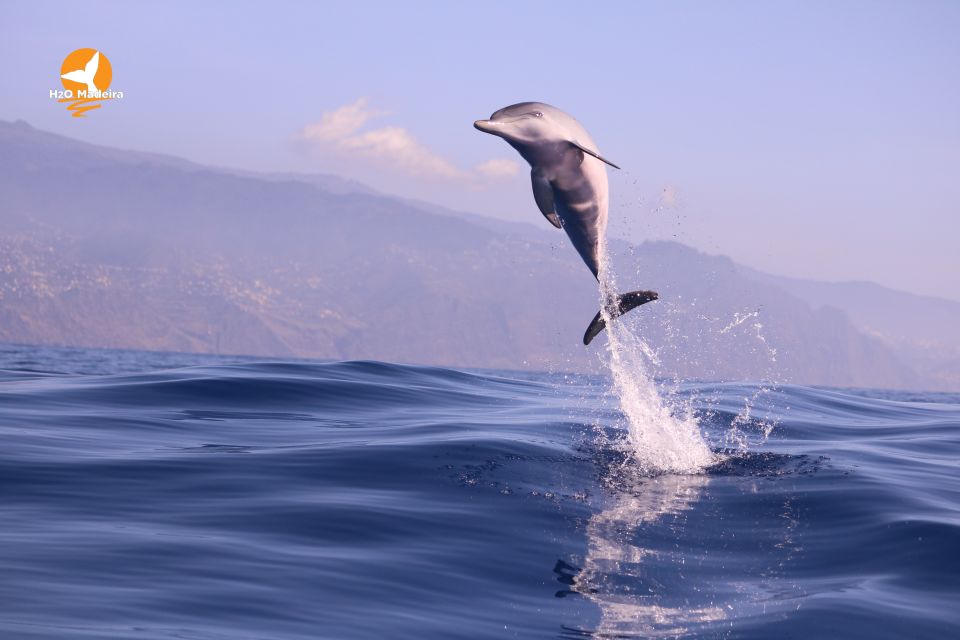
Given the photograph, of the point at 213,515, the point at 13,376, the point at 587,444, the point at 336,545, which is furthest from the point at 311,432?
the point at 13,376

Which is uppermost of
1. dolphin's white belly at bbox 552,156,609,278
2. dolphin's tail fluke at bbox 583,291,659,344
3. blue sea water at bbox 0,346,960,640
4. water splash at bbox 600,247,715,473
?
dolphin's white belly at bbox 552,156,609,278

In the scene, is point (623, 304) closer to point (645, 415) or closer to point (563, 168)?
point (563, 168)

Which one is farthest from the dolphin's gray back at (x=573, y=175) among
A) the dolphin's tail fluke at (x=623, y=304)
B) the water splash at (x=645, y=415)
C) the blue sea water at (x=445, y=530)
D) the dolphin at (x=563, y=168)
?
the blue sea water at (x=445, y=530)

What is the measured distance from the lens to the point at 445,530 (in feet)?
31.3

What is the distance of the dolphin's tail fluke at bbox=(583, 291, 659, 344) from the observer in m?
11.2

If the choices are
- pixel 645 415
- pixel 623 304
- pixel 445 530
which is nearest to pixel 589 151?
pixel 623 304

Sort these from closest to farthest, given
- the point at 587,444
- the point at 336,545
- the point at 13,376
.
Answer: the point at 336,545 < the point at 587,444 < the point at 13,376

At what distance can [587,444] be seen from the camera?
48.3 ft

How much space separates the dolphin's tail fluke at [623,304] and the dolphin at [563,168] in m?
0.07

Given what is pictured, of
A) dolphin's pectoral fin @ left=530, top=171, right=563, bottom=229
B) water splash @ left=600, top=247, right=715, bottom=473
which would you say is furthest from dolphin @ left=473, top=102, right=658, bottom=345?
water splash @ left=600, top=247, right=715, bottom=473

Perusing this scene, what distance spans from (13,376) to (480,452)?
13.5 m

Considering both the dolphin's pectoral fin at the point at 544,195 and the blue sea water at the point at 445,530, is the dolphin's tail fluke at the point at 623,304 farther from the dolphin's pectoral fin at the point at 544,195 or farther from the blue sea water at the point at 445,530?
the blue sea water at the point at 445,530

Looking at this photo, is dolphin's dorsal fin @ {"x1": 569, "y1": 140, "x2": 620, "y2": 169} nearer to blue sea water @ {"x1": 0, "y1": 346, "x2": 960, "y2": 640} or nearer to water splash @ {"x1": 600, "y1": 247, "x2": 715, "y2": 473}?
water splash @ {"x1": 600, "y1": 247, "x2": 715, "y2": 473}

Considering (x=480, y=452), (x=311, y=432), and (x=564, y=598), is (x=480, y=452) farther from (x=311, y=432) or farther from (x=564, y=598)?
(x=564, y=598)
